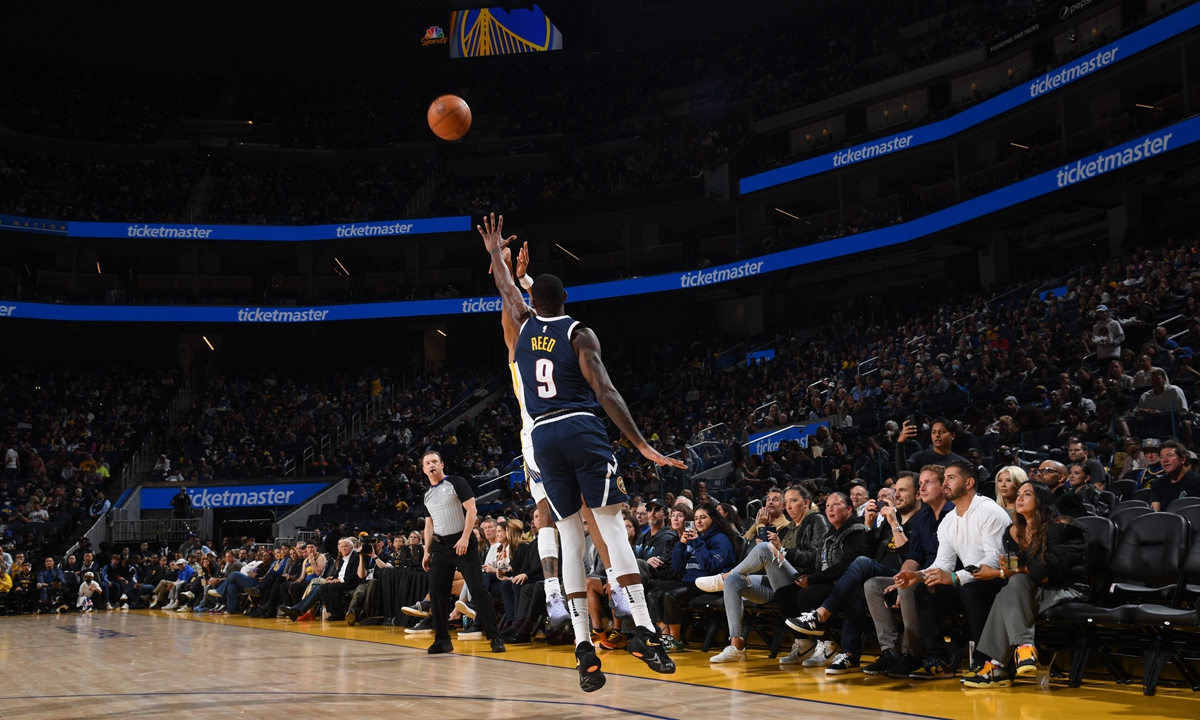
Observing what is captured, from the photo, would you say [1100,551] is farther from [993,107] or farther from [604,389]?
[993,107]

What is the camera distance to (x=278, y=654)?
31.6 ft

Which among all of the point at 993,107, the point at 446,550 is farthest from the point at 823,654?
the point at 993,107

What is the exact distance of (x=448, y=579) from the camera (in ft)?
31.9

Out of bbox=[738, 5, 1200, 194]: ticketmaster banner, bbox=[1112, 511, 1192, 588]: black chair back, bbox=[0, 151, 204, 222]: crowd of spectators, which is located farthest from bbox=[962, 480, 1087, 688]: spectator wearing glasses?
bbox=[0, 151, 204, 222]: crowd of spectators

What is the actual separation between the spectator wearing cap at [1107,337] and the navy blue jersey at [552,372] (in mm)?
12175

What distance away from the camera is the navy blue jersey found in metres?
5.52

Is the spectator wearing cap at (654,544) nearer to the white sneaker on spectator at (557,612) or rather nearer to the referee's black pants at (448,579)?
the white sneaker on spectator at (557,612)

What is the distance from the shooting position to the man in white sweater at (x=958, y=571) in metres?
6.44

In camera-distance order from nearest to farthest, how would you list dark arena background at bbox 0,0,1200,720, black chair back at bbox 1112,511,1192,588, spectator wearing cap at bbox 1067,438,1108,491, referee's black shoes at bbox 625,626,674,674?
referee's black shoes at bbox 625,626,674,674 < black chair back at bbox 1112,511,1192,588 < dark arena background at bbox 0,0,1200,720 < spectator wearing cap at bbox 1067,438,1108,491

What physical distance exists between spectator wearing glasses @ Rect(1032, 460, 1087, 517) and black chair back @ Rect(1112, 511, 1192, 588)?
510mm

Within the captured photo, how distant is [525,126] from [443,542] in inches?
1185

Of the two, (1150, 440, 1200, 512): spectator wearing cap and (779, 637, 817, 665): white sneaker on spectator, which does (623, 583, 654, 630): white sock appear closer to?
(779, 637, 817, 665): white sneaker on spectator

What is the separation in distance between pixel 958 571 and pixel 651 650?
2495 millimetres

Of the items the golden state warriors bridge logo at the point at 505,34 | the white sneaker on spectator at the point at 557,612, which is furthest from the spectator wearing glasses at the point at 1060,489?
the golden state warriors bridge logo at the point at 505,34
